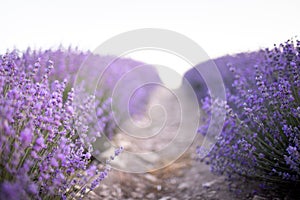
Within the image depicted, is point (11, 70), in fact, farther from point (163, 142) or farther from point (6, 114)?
point (163, 142)

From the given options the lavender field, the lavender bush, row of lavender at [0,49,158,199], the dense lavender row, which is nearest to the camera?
row of lavender at [0,49,158,199]

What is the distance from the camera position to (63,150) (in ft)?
5.25

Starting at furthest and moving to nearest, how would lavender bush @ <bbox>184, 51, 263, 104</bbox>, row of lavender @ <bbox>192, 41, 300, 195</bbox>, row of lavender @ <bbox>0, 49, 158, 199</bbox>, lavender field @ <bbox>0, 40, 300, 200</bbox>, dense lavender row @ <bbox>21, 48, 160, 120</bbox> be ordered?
lavender bush @ <bbox>184, 51, 263, 104</bbox> → dense lavender row @ <bbox>21, 48, 160, 120</bbox> → row of lavender @ <bbox>192, 41, 300, 195</bbox> → lavender field @ <bbox>0, 40, 300, 200</bbox> → row of lavender @ <bbox>0, 49, 158, 199</bbox>

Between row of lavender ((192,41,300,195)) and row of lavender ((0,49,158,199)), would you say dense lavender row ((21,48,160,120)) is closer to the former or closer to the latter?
row of lavender ((0,49,158,199))

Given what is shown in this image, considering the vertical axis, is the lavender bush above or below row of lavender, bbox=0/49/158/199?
above

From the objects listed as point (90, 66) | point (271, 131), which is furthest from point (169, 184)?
point (90, 66)

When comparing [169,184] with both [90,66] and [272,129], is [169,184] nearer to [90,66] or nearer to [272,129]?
[272,129]

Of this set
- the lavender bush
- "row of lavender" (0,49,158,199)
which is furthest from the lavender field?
the lavender bush

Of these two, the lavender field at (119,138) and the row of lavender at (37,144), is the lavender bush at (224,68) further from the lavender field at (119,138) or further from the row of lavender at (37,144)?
the row of lavender at (37,144)

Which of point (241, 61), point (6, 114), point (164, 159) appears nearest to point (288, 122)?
point (6, 114)

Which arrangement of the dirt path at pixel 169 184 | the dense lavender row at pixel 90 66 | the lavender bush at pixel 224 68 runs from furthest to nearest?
the lavender bush at pixel 224 68, the dense lavender row at pixel 90 66, the dirt path at pixel 169 184

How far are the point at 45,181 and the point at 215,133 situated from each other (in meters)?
1.84

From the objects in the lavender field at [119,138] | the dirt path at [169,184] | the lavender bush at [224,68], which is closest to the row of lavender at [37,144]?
the lavender field at [119,138]

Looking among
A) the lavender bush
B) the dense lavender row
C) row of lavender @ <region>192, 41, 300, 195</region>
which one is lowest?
row of lavender @ <region>192, 41, 300, 195</region>
